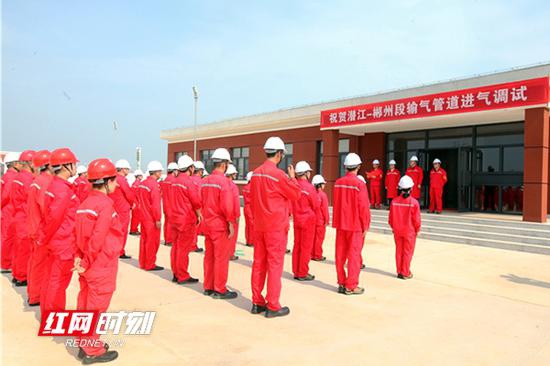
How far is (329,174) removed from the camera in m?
15.0

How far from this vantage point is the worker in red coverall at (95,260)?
3182 millimetres

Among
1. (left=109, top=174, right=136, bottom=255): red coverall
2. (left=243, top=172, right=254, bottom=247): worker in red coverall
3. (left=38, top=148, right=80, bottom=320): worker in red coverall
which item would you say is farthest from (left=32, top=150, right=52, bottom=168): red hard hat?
(left=243, top=172, right=254, bottom=247): worker in red coverall

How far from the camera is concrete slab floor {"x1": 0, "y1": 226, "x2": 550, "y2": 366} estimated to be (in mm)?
3393

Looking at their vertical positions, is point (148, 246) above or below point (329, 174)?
below

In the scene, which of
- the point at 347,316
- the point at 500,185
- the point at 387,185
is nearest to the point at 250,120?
the point at 387,185

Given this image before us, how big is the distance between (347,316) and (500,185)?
1054cm

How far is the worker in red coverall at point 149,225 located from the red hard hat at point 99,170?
3.43 metres

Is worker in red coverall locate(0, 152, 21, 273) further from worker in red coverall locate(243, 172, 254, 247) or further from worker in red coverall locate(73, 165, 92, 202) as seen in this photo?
worker in red coverall locate(243, 172, 254, 247)

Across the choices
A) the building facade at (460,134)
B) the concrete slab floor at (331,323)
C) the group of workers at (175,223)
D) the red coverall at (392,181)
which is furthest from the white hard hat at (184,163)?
the red coverall at (392,181)

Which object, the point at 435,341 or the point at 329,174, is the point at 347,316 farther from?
the point at 329,174

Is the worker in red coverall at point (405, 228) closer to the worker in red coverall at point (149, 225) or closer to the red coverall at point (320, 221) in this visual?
the red coverall at point (320, 221)

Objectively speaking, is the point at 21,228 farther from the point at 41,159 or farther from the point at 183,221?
the point at 183,221

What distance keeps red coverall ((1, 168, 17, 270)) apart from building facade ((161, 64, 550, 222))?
1060cm

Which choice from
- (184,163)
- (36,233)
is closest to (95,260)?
(36,233)
